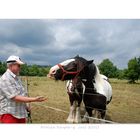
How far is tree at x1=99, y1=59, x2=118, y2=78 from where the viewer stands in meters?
5.33

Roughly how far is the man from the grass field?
1085 mm

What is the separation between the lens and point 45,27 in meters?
5.35

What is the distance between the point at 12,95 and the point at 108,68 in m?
1.88

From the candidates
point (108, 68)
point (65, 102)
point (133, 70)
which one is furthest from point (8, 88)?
point (133, 70)

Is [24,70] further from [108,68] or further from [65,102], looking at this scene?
[108,68]

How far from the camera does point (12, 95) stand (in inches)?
163

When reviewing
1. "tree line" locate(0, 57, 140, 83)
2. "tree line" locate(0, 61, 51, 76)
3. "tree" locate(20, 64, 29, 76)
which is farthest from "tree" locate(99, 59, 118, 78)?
"tree" locate(20, 64, 29, 76)

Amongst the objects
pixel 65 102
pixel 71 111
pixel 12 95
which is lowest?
pixel 71 111

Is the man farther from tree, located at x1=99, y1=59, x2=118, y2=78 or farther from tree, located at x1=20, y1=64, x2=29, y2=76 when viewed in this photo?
tree, located at x1=99, y1=59, x2=118, y2=78

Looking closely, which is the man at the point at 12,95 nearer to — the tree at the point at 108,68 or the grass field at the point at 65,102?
the grass field at the point at 65,102

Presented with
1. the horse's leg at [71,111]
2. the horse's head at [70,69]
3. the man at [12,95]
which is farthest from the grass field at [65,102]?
the man at [12,95]

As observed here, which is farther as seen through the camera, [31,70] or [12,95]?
[31,70]

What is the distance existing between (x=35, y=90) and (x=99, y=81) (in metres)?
1.10
